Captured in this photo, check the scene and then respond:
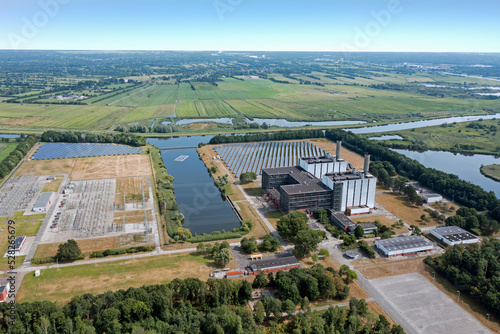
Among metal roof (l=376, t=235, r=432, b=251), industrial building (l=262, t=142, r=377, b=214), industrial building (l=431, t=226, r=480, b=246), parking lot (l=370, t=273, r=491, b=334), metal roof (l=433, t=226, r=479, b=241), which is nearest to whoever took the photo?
parking lot (l=370, t=273, r=491, b=334)

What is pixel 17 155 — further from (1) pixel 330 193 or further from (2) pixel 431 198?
(2) pixel 431 198

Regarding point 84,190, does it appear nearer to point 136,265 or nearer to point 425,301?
point 136,265

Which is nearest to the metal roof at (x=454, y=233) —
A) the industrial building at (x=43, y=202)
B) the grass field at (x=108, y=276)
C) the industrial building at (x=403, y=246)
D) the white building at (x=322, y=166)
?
the industrial building at (x=403, y=246)

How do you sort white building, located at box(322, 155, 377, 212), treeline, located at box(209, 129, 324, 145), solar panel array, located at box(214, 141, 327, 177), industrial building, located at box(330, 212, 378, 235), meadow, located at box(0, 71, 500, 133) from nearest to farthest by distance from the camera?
industrial building, located at box(330, 212, 378, 235)
white building, located at box(322, 155, 377, 212)
solar panel array, located at box(214, 141, 327, 177)
treeline, located at box(209, 129, 324, 145)
meadow, located at box(0, 71, 500, 133)

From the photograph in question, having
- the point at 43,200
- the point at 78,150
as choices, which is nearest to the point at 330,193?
the point at 43,200

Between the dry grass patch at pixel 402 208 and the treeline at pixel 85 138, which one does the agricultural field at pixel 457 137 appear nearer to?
the dry grass patch at pixel 402 208

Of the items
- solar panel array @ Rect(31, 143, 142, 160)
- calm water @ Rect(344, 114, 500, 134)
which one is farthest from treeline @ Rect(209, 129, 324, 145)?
solar panel array @ Rect(31, 143, 142, 160)

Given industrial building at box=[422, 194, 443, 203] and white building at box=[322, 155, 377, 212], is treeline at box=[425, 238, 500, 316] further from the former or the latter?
industrial building at box=[422, 194, 443, 203]

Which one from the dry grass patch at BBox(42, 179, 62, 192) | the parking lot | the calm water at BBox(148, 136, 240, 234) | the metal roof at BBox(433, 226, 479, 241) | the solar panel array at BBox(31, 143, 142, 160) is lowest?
the parking lot
